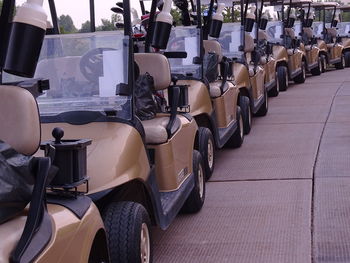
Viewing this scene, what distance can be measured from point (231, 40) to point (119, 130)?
634 cm

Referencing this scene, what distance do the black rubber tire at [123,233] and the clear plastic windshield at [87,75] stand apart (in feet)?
2.64

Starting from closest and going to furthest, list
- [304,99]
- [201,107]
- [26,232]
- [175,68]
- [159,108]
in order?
[26,232] → [159,108] → [201,107] → [175,68] → [304,99]

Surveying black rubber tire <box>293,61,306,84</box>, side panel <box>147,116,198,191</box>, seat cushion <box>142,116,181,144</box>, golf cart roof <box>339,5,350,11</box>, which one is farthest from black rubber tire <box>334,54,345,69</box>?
seat cushion <box>142,116,181,144</box>

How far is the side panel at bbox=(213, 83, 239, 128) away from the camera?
307 inches

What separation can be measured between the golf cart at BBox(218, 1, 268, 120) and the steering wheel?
446 cm

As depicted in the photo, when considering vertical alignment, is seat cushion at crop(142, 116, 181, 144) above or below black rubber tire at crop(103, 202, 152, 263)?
above

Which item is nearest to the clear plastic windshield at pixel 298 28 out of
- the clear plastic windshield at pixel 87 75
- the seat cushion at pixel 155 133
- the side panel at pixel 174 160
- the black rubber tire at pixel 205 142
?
the black rubber tire at pixel 205 142

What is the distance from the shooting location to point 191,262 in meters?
4.86

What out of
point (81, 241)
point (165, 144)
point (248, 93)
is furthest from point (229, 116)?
point (81, 241)

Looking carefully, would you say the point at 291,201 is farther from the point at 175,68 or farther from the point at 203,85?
the point at 175,68

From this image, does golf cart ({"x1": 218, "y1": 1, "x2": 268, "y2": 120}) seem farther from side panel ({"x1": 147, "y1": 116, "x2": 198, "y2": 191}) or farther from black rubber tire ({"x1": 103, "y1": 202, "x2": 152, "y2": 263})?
black rubber tire ({"x1": 103, "y1": 202, "x2": 152, "y2": 263})

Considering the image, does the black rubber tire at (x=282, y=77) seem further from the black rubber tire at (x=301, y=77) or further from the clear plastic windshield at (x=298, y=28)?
the clear plastic windshield at (x=298, y=28)

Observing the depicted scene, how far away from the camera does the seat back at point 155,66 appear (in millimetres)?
5520

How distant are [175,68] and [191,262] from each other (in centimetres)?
325
